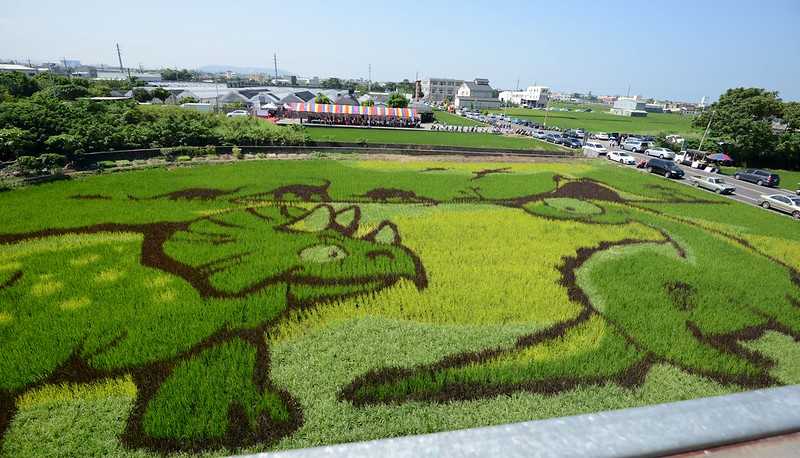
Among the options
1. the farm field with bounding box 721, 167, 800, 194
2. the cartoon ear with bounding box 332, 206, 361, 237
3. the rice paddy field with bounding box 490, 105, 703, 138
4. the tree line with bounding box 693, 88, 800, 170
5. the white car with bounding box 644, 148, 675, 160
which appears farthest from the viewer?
the rice paddy field with bounding box 490, 105, 703, 138

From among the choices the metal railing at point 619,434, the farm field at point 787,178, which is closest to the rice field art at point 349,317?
the metal railing at point 619,434

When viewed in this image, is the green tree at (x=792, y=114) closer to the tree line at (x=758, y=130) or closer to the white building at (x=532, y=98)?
the tree line at (x=758, y=130)

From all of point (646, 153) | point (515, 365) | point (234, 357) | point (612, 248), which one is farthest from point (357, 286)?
point (646, 153)

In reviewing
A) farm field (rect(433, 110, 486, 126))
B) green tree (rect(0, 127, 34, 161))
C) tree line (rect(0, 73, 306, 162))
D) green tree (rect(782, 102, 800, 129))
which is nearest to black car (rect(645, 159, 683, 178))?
green tree (rect(782, 102, 800, 129))

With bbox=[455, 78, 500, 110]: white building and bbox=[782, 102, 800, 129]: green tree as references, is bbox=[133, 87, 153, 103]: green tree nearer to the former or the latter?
bbox=[455, 78, 500, 110]: white building

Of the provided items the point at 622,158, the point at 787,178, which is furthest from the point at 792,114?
the point at 622,158

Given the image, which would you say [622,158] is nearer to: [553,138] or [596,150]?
[596,150]

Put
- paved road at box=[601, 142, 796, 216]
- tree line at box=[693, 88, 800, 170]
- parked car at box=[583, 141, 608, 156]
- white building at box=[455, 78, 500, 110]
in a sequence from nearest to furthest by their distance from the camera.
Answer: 1. paved road at box=[601, 142, 796, 216]
2. tree line at box=[693, 88, 800, 170]
3. parked car at box=[583, 141, 608, 156]
4. white building at box=[455, 78, 500, 110]
